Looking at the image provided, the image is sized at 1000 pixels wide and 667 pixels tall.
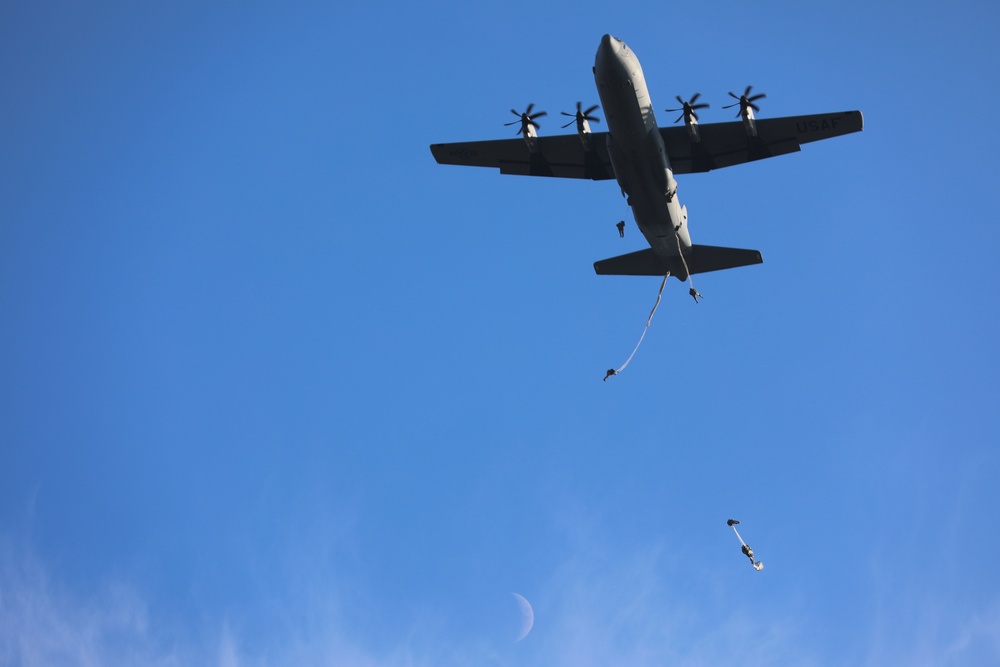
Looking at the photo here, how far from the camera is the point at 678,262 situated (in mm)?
40688

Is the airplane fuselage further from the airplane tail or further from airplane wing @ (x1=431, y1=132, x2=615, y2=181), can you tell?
airplane wing @ (x1=431, y1=132, x2=615, y2=181)

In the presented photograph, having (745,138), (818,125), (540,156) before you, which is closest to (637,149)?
(745,138)

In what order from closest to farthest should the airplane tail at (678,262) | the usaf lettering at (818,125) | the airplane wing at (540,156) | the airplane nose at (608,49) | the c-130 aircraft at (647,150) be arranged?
1. the airplane nose at (608,49)
2. the c-130 aircraft at (647,150)
3. the usaf lettering at (818,125)
4. the airplane tail at (678,262)
5. the airplane wing at (540,156)

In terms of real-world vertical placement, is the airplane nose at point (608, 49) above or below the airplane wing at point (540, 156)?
below

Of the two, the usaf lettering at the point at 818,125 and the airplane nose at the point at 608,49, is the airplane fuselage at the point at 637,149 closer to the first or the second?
the airplane nose at the point at 608,49

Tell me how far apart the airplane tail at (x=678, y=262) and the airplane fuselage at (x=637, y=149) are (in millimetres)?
1359

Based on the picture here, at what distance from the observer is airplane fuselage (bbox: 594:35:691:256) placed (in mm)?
34469

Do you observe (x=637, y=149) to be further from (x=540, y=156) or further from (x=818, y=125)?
(x=818, y=125)

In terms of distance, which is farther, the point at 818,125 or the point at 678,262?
the point at 678,262

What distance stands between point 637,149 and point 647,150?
0.46 metres

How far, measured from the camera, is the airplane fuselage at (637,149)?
34.5 metres

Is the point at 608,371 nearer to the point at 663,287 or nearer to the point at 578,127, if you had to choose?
the point at 663,287

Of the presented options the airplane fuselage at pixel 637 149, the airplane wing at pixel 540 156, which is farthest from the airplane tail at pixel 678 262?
the airplane wing at pixel 540 156

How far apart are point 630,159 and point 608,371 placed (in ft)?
30.5
